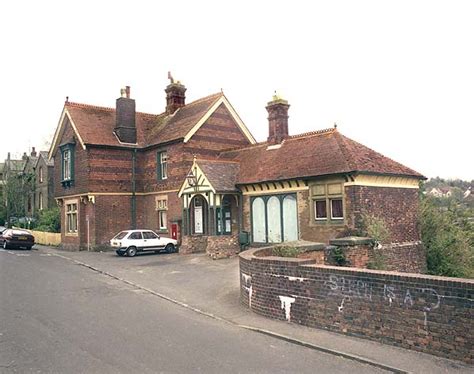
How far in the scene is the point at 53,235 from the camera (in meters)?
35.2

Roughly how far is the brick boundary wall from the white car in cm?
1503

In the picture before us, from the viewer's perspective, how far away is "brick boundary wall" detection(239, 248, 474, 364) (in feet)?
23.1

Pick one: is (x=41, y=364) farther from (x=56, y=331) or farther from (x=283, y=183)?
(x=283, y=183)

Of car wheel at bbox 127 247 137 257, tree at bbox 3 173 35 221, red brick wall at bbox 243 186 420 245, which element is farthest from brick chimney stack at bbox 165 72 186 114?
tree at bbox 3 173 35 221

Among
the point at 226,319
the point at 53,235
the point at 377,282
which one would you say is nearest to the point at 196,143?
the point at 53,235

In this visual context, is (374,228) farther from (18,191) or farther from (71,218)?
(18,191)

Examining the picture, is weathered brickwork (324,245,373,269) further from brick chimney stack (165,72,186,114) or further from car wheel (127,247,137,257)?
brick chimney stack (165,72,186,114)

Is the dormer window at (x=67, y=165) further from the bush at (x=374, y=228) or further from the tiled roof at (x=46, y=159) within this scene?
the tiled roof at (x=46, y=159)

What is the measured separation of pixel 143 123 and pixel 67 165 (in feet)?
19.6

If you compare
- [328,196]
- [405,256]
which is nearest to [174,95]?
[328,196]

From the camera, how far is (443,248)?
23.1 m

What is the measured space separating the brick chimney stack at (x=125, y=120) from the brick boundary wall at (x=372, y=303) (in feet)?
72.1

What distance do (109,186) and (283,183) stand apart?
1280cm

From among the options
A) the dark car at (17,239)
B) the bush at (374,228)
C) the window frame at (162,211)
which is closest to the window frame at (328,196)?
the bush at (374,228)
